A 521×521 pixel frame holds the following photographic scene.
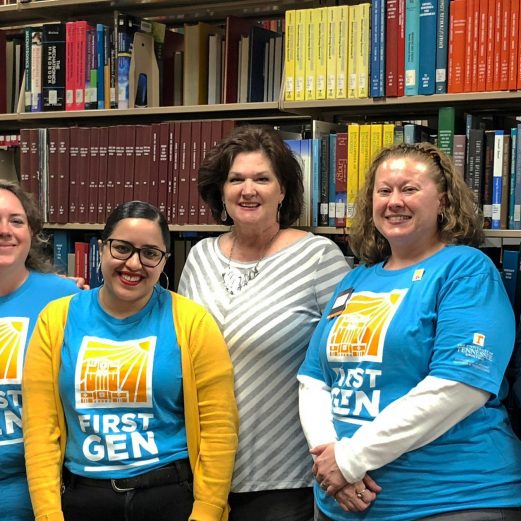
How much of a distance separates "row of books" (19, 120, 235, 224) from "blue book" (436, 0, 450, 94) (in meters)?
0.73

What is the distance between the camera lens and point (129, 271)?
2143mm

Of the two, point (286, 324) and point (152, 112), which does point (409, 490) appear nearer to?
point (286, 324)

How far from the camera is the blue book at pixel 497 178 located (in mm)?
2436

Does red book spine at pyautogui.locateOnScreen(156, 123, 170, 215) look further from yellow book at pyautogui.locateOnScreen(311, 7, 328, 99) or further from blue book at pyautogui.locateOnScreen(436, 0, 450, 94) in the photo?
blue book at pyautogui.locateOnScreen(436, 0, 450, 94)

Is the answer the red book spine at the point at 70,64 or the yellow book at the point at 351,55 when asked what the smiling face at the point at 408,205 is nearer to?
the yellow book at the point at 351,55

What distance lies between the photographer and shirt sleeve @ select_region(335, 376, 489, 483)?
183 centimetres

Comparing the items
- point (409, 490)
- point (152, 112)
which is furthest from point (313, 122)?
point (409, 490)

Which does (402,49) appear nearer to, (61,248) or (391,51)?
(391,51)

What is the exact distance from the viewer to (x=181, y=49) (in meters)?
3.13

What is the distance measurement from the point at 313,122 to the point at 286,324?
75 centimetres

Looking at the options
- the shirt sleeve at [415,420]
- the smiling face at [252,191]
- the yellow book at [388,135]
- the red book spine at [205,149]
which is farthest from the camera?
the red book spine at [205,149]

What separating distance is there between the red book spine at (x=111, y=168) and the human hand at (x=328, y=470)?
4.57 ft

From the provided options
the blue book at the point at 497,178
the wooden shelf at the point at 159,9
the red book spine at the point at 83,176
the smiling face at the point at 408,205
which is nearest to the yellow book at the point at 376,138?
the blue book at the point at 497,178

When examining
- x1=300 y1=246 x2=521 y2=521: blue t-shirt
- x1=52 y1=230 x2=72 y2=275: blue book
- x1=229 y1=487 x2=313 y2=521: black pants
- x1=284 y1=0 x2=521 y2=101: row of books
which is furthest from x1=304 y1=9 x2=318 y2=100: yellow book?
x1=229 y1=487 x2=313 y2=521: black pants
